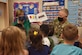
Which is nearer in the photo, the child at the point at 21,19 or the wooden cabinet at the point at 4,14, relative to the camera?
the child at the point at 21,19

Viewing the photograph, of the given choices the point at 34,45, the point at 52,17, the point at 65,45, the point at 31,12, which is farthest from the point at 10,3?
the point at 65,45

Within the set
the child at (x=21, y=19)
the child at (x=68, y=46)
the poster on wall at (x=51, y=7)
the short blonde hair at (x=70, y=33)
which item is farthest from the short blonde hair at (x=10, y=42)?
the poster on wall at (x=51, y=7)

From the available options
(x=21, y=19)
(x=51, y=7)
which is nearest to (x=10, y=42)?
(x=21, y=19)

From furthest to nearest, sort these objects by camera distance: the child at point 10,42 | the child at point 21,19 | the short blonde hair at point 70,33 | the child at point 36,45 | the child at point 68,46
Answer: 1. the child at point 21,19
2. the child at point 36,45
3. the short blonde hair at point 70,33
4. the child at point 68,46
5. the child at point 10,42

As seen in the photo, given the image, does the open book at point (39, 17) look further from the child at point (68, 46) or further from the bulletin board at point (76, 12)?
the child at point (68, 46)

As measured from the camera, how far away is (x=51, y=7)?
484 cm

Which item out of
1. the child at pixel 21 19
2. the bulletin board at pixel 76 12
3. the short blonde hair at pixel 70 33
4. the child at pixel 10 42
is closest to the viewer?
the child at pixel 10 42

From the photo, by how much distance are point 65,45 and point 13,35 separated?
0.71 meters

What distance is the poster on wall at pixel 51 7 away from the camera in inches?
189

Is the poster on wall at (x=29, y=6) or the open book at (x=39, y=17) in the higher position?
the poster on wall at (x=29, y=6)

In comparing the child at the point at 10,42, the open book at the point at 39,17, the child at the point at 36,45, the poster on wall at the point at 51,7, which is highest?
the poster on wall at the point at 51,7

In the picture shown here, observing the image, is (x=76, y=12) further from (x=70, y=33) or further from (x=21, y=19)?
(x=70, y=33)

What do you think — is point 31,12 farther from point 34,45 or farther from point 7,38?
point 7,38

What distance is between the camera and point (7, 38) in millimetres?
1656
